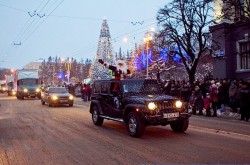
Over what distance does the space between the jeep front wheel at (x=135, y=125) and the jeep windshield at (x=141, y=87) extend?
3.53ft

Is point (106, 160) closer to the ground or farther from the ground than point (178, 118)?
closer to the ground

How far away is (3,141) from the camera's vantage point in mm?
10672

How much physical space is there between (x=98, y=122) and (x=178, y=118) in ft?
13.9

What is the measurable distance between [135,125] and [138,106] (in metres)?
0.64

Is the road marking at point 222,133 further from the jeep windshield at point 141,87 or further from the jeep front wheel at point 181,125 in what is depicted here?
the jeep windshield at point 141,87

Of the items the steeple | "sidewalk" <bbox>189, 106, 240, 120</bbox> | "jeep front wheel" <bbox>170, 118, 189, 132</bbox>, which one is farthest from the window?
the steeple

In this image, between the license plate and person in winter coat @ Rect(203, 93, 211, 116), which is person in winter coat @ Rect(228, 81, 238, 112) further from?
the license plate

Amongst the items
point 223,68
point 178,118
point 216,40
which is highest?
point 216,40

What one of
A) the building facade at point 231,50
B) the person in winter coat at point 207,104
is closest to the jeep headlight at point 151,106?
the person in winter coat at point 207,104

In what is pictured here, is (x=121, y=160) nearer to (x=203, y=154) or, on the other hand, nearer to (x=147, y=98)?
(x=203, y=154)

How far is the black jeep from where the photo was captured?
10742 mm

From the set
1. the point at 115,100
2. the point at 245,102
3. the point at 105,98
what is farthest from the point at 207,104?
the point at 115,100

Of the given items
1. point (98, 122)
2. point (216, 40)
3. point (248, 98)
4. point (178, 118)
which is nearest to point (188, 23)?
point (216, 40)

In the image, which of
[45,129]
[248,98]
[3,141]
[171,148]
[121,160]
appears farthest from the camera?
[248,98]
